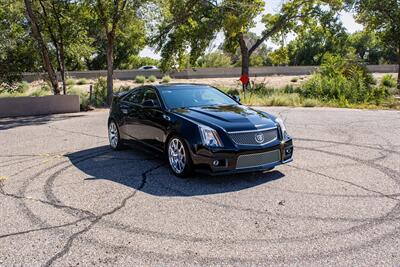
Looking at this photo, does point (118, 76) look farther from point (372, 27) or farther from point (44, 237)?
point (44, 237)

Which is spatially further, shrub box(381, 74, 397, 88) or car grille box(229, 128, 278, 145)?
shrub box(381, 74, 397, 88)

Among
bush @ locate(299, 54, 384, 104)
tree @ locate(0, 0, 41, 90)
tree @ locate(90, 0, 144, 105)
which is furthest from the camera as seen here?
bush @ locate(299, 54, 384, 104)

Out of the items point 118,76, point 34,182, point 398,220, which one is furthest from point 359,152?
point 118,76

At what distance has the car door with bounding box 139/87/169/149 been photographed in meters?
6.68

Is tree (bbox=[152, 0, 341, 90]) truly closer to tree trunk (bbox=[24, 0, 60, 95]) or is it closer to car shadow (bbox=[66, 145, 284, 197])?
tree trunk (bbox=[24, 0, 60, 95])

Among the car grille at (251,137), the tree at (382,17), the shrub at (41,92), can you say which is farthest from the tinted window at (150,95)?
the tree at (382,17)

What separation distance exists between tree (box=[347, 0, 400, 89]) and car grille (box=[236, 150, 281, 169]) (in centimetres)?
2320

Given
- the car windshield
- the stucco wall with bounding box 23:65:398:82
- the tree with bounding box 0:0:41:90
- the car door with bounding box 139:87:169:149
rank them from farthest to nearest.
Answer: the stucco wall with bounding box 23:65:398:82
the tree with bounding box 0:0:41:90
the car windshield
the car door with bounding box 139:87:169:149

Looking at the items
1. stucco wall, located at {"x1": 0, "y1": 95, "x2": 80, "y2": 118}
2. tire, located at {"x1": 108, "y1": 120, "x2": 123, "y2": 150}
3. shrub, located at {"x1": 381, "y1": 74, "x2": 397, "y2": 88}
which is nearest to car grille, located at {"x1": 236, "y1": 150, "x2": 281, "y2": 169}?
tire, located at {"x1": 108, "y1": 120, "x2": 123, "y2": 150}

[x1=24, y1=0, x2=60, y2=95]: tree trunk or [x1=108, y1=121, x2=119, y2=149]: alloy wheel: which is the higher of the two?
[x1=24, y1=0, x2=60, y2=95]: tree trunk

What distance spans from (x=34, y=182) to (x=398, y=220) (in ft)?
16.7

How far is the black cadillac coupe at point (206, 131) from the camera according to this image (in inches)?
224

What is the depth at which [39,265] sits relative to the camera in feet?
11.7

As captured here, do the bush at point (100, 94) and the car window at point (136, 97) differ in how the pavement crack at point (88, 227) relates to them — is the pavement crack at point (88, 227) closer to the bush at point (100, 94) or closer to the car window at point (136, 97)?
the car window at point (136, 97)
